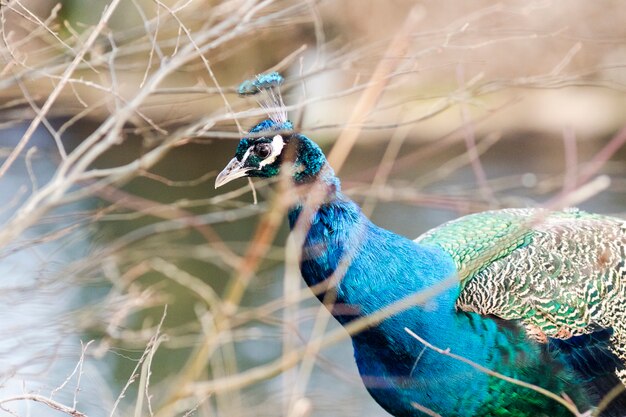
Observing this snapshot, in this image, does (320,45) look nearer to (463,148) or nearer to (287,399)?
(287,399)

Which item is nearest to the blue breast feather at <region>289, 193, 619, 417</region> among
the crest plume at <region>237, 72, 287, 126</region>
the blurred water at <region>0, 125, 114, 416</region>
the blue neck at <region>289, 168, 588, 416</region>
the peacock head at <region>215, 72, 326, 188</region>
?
the blue neck at <region>289, 168, 588, 416</region>

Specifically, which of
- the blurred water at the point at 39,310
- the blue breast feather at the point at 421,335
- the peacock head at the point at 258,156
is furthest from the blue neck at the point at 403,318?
the blurred water at the point at 39,310

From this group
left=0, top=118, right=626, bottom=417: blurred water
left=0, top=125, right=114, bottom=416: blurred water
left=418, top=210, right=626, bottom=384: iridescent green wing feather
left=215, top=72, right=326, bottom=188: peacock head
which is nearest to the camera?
left=0, top=125, right=114, bottom=416: blurred water

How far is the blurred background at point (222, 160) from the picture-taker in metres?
2.22

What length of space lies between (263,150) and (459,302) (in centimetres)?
76

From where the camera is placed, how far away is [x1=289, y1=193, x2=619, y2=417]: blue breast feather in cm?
262

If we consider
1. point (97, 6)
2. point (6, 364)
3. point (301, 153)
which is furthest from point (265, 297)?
point (97, 6)

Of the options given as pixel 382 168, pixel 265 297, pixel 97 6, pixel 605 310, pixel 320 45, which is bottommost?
pixel 605 310

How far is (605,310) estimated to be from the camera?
9.56 feet

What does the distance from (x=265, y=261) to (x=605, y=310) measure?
2422mm

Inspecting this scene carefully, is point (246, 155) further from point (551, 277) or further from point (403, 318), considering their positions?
point (551, 277)

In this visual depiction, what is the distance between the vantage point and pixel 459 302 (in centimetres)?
276

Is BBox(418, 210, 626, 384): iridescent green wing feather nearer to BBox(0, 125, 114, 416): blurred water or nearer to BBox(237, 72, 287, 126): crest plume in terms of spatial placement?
BBox(237, 72, 287, 126): crest plume

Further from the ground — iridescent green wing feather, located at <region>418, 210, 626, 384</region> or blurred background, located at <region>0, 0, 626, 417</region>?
blurred background, located at <region>0, 0, 626, 417</region>
